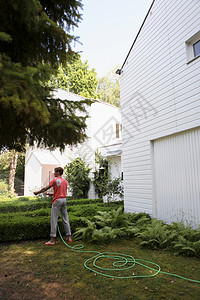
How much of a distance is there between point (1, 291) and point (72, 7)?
529 cm

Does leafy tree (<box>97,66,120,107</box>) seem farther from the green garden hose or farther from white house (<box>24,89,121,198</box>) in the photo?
the green garden hose

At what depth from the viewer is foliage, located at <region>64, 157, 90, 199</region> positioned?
14445 millimetres

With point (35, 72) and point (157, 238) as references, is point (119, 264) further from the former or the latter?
point (35, 72)

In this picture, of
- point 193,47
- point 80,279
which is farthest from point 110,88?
point 80,279

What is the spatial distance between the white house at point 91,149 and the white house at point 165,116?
5030 mm

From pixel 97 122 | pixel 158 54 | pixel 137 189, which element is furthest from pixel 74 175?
pixel 158 54

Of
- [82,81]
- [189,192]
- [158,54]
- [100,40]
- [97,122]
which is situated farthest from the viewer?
[82,81]

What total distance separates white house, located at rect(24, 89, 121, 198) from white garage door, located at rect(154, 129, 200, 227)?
6.28 metres

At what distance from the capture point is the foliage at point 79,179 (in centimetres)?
1445

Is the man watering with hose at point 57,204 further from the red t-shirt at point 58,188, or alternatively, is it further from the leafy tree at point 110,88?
the leafy tree at point 110,88

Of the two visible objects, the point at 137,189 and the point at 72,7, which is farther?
the point at 137,189

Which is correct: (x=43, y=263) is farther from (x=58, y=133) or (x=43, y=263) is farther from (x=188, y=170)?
(x=188, y=170)

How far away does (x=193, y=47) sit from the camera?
6438 mm

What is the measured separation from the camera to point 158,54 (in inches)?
304
